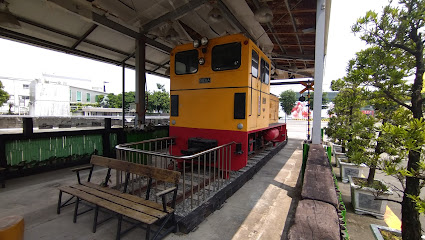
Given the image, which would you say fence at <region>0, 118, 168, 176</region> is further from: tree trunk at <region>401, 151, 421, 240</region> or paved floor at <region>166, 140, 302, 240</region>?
tree trunk at <region>401, 151, 421, 240</region>

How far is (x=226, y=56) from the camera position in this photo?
4.60 meters

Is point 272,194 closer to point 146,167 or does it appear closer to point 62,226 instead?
point 146,167

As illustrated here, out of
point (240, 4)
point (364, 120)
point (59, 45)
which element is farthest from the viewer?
point (59, 45)

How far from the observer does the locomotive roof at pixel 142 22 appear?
17.5 feet

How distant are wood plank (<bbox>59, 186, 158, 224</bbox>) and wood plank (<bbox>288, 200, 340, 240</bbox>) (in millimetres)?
1562

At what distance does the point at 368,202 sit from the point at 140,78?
25.1 feet

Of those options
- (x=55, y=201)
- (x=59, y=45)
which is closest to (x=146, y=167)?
(x=55, y=201)

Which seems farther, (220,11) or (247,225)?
(220,11)

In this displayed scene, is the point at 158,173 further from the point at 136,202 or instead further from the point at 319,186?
the point at 319,186

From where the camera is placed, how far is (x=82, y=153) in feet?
20.1

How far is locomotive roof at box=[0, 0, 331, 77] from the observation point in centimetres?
532

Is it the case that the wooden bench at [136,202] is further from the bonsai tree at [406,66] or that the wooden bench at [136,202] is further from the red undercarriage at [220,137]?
the bonsai tree at [406,66]

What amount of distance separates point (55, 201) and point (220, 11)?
229 inches

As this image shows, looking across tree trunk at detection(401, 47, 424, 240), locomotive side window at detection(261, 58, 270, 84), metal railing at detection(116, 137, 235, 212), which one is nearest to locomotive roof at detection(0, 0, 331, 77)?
locomotive side window at detection(261, 58, 270, 84)
